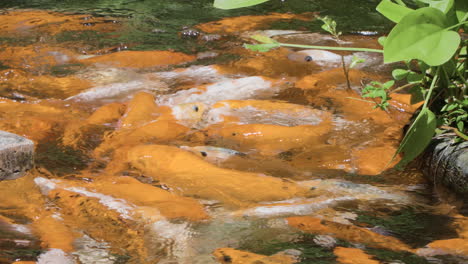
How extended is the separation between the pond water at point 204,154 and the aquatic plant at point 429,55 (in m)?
0.26

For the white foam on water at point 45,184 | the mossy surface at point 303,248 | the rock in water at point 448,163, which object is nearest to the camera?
the mossy surface at point 303,248

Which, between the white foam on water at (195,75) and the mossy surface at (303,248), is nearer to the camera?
the mossy surface at (303,248)

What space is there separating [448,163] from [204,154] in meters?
1.02

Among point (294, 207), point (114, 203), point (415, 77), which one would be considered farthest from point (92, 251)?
point (415, 77)

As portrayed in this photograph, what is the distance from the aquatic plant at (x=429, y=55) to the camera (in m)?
2.01

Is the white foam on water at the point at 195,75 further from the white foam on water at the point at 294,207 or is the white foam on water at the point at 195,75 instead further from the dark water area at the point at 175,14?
the white foam on water at the point at 294,207

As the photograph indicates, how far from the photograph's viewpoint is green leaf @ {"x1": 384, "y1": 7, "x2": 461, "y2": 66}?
78.4 inches

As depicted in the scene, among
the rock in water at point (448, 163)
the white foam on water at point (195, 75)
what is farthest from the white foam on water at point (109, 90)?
the rock in water at point (448, 163)

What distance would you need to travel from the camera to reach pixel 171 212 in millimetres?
A: 2238

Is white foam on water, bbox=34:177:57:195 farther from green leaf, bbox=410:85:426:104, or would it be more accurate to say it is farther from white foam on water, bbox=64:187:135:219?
green leaf, bbox=410:85:426:104

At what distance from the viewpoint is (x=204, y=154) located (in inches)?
113

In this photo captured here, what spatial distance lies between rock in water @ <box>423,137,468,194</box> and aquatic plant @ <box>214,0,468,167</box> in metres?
0.06

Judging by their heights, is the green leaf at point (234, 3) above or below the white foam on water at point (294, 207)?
above

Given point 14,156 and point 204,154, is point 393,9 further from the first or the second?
point 14,156
